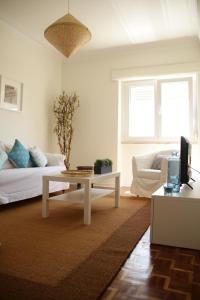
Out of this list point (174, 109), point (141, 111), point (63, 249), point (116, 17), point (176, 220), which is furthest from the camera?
point (141, 111)

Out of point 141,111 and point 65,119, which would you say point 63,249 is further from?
point 141,111

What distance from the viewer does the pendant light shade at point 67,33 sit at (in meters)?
2.98

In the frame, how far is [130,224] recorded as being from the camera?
8.19ft

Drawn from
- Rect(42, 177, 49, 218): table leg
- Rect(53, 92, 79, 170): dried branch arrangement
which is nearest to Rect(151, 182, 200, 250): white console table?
Rect(42, 177, 49, 218): table leg

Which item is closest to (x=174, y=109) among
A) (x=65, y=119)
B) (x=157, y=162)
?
(x=157, y=162)

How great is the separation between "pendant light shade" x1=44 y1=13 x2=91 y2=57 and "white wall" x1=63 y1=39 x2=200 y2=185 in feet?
6.60

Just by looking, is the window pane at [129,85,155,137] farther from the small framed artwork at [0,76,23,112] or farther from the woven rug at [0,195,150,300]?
the woven rug at [0,195,150,300]

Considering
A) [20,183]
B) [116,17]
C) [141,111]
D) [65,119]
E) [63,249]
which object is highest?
[116,17]

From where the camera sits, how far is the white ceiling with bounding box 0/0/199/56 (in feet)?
11.5

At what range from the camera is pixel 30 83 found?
4734mm

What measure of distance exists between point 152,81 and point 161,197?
3.56 m

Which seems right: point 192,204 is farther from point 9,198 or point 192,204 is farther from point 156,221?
point 9,198

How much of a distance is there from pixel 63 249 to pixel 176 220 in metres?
0.86

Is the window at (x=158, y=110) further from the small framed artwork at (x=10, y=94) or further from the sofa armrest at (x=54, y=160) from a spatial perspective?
the small framed artwork at (x=10, y=94)
